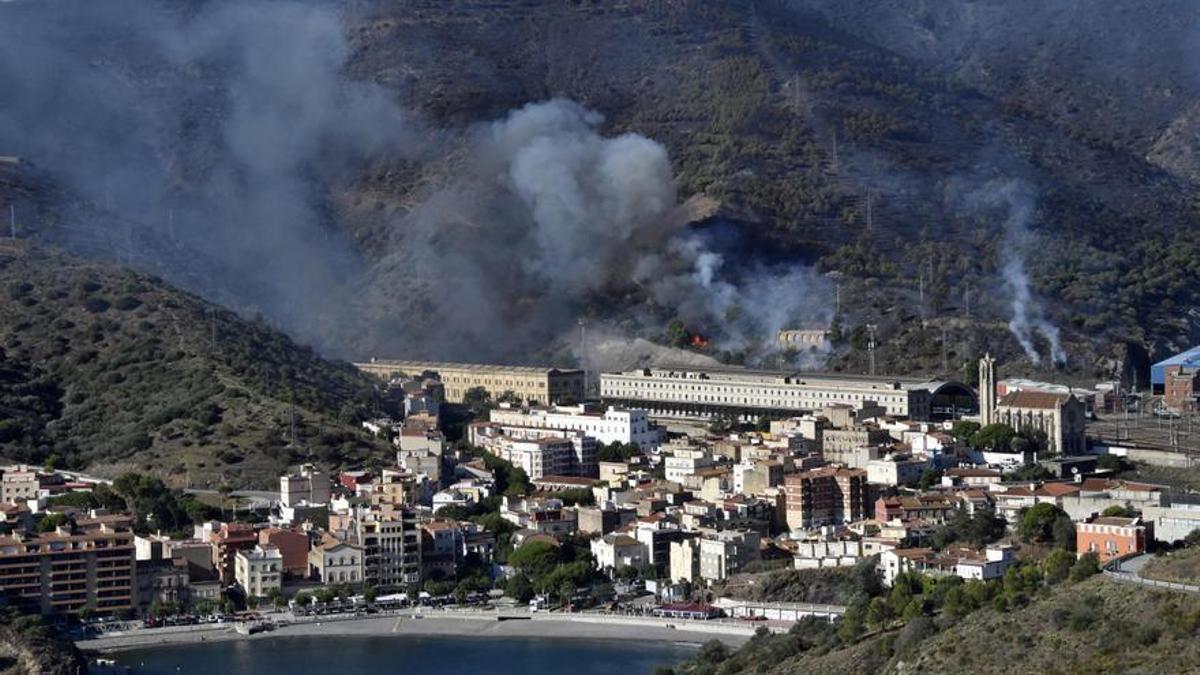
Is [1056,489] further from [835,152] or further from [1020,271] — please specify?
[835,152]

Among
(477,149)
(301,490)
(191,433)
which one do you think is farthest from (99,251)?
(301,490)

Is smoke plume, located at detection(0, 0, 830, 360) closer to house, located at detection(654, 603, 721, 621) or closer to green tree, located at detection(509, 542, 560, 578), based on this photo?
green tree, located at detection(509, 542, 560, 578)

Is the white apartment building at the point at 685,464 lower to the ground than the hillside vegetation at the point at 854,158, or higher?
lower

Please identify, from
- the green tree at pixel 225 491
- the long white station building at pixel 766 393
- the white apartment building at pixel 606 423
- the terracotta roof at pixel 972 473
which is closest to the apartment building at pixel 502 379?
the long white station building at pixel 766 393

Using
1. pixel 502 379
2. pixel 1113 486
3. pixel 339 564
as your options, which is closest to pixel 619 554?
pixel 339 564

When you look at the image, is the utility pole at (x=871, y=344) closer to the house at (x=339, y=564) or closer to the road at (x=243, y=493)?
the road at (x=243, y=493)

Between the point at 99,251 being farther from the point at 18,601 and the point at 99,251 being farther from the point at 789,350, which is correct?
the point at 18,601

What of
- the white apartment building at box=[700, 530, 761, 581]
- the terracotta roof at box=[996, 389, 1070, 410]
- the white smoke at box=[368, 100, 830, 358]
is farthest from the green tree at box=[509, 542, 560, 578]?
the white smoke at box=[368, 100, 830, 358]
